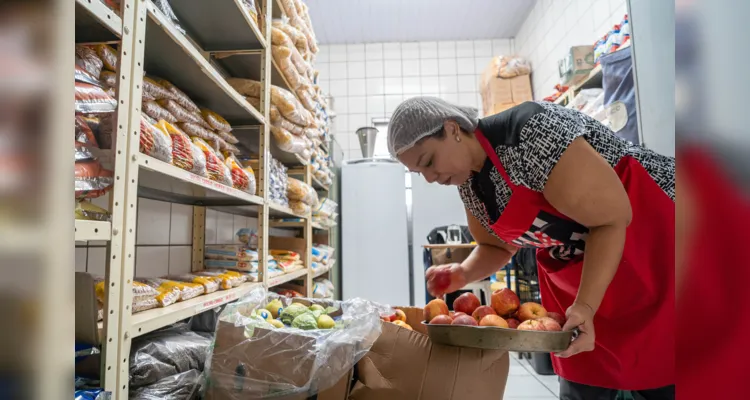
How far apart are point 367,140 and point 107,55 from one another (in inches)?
160

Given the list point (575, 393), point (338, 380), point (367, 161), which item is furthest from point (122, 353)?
point (367, 161)

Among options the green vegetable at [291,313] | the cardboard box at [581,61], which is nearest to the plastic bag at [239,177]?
the green vegetable at [291,313]

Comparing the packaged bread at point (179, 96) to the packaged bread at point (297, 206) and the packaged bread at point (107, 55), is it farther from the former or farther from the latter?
the packaged bread at point (297, 206)

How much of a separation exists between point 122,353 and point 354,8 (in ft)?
15.2

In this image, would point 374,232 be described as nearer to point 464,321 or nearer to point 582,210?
point 464,321

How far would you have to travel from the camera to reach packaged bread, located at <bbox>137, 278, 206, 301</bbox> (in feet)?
4.19

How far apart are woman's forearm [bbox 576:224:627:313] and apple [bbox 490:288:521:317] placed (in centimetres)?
26

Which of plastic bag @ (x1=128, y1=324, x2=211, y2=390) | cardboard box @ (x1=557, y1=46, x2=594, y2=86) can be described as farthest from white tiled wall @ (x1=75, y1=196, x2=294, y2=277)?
cardboard box @ (x1=557, y1=46, x2=594, y2=86)

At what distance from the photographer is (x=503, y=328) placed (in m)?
0.91

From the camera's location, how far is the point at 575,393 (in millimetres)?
1284

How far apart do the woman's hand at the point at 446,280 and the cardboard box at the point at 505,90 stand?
3408mm

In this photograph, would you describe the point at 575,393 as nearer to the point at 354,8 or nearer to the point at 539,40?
the point at 539,40

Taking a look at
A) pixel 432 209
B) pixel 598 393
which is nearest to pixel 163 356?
pixel 598 393

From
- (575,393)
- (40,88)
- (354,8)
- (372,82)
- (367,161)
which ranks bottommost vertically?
(575,393)
